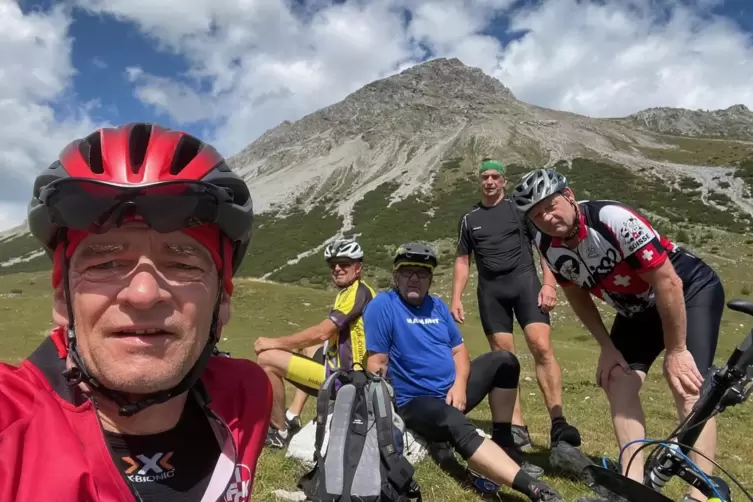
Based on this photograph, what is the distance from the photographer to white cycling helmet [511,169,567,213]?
4.63 m

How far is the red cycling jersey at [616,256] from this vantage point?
429cm

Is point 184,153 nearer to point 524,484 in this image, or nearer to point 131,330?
point 131,330

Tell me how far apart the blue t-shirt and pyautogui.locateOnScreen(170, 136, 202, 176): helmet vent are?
12.7ft

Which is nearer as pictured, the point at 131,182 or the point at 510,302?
the point at 131,182

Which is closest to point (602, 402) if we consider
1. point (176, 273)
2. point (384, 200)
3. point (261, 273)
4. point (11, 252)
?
point (176, 273)

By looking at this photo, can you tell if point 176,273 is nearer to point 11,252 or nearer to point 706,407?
point 706,407

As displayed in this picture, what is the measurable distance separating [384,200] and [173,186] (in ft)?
317

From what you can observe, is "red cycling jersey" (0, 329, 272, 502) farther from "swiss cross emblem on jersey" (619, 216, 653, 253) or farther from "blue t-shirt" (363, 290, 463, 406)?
"blue t-shirt" (363, 290, 463, 406)

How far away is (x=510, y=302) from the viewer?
281 inches

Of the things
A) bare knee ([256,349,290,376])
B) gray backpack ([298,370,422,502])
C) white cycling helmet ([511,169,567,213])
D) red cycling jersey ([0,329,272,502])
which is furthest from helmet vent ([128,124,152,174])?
bare knee ([256,349,290,376])

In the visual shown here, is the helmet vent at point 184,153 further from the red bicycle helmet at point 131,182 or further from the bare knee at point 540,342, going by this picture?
the bare knee at point 540,342

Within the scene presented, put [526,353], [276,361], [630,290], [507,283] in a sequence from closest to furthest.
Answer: [630,290] < [276,361] < [507,283] < [526,353]

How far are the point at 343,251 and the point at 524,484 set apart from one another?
139 inches

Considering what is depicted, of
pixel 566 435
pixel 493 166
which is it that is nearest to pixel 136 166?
pixel 566 435
